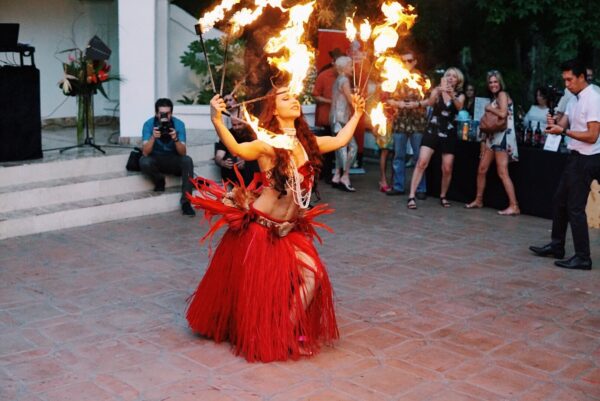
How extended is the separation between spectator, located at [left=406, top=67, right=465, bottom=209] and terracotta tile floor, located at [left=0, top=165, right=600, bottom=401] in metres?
1.44

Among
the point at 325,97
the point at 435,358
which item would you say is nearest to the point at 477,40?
the point at 325,97

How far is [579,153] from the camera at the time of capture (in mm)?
7594

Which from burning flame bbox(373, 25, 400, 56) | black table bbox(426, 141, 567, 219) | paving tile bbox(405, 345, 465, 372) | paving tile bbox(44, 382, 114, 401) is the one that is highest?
burning flame bbox(373, 25, 400, 56)

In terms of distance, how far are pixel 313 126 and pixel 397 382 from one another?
27.4ft

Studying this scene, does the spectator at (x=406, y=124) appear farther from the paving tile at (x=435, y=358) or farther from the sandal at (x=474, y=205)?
the paving tile at (x=435, y=358)

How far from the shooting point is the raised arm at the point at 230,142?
5.09 metres

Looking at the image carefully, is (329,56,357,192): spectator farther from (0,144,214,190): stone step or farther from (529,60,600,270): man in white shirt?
(529,60,600,270): man in white shirt

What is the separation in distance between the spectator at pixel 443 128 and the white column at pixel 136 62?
3891mm

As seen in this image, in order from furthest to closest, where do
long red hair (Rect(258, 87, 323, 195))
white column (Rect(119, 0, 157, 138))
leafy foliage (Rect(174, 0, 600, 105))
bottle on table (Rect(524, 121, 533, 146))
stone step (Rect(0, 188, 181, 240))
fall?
leafy foliage (Rect(174, 0, 600, 105)) < white column (Rect(119, 0, 157, 138)) < bottle on table (Rect(524, 121, 533, 146)) < stone step (Rect(0, 188, 181, 240)) < long red hair (Rect(258, 87, 323, 195))

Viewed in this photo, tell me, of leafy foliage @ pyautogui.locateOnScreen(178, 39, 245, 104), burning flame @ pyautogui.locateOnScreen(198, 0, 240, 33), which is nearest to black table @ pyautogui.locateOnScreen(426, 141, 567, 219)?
leafy foliage @ pyautogui.locateOnScreen(178, 39, 245, 104)

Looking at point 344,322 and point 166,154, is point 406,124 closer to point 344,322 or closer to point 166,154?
point 166,154

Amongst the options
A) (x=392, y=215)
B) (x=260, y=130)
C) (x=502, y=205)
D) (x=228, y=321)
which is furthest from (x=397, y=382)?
(x=502, y=205)

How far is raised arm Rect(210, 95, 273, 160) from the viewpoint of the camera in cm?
509

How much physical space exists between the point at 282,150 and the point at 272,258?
72cm
